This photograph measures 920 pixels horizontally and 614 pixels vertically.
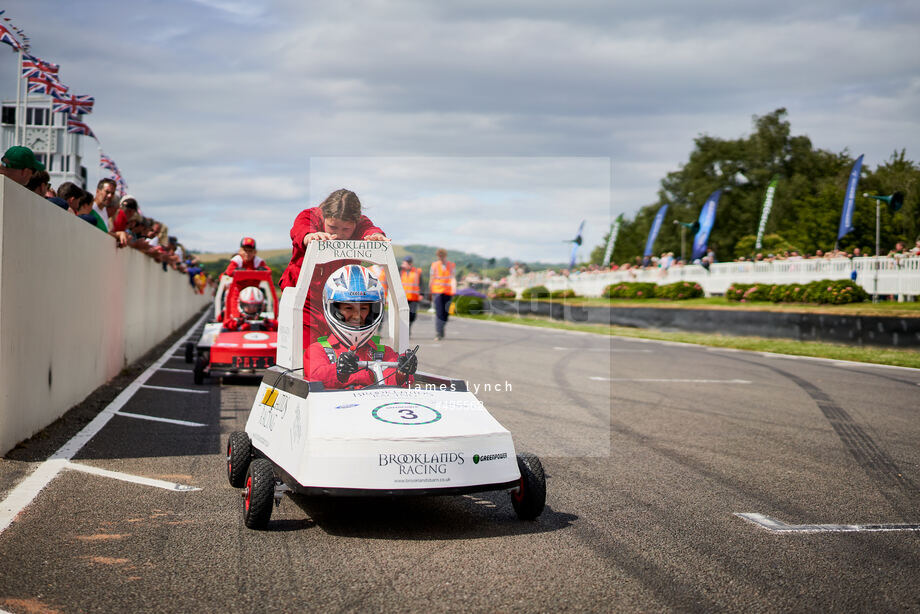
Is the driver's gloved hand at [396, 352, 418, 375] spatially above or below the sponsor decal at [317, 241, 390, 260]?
below

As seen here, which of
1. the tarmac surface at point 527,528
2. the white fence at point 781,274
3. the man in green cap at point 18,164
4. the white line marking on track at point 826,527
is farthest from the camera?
the white fence at point 781,274

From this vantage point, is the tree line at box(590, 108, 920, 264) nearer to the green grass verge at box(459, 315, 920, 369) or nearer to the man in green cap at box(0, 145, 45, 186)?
the green grass verge at box(459, 315, 920, 369)

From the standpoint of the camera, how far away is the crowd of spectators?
8.55 metres

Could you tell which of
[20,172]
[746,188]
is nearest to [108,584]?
[20,172]

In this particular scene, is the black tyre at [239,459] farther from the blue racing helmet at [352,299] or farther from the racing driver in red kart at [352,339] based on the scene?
the blue racing helmet at [352,299]

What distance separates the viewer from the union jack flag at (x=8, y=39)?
15.7 metres

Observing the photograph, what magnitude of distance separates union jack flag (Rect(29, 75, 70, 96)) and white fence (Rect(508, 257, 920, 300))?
858 inches

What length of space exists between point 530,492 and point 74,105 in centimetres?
2046

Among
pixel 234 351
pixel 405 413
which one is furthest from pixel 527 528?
pixel 234 351

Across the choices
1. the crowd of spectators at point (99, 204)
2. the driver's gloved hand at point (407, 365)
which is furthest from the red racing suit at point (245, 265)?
the driver's gloved hand at point (407, 365)

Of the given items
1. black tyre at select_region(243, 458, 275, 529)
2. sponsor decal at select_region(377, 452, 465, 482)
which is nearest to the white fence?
sponsor decal at select_region(377, 452, 465, 482)

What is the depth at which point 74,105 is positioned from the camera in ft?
71.4

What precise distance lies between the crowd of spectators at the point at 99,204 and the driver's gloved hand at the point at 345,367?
427cm

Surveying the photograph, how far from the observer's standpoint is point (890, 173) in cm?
6912
